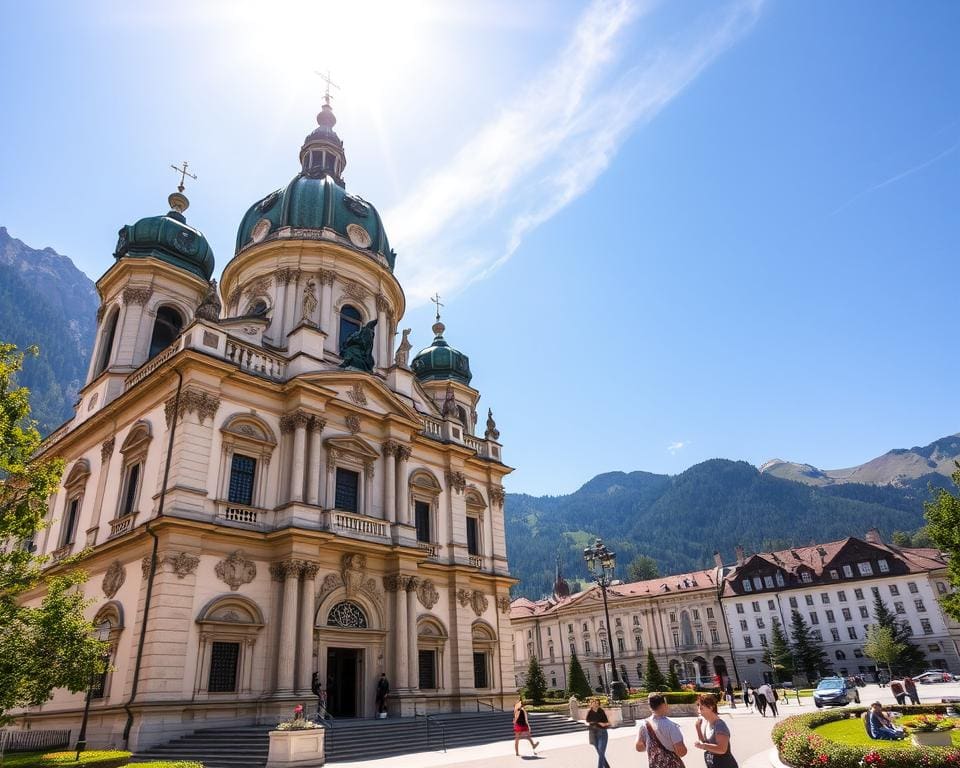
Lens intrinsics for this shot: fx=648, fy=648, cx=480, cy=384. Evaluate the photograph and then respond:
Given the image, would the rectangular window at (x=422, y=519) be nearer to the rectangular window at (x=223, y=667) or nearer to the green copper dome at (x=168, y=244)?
the rectangular window at (x=223, y=667)

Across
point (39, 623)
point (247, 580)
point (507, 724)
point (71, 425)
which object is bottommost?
point (507, 724)

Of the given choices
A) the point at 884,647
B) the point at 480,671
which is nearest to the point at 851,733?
the point at 480,671

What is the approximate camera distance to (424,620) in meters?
28.3

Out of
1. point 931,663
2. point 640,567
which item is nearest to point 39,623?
point 931,663

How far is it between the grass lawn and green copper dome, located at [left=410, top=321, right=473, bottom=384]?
91.1 ft

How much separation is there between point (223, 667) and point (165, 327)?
18.8m

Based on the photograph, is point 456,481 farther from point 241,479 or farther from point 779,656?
point 779,656

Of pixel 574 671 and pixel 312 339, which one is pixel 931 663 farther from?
pixel 312 339

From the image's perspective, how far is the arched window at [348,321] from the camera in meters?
33.1

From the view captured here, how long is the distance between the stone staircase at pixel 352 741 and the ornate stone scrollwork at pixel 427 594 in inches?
211

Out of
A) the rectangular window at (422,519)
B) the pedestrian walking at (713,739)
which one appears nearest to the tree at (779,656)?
the rectangular window at (422,519)

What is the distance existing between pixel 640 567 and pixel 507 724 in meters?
123

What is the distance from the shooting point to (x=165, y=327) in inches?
1319

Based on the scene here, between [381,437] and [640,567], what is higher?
[640,567]
